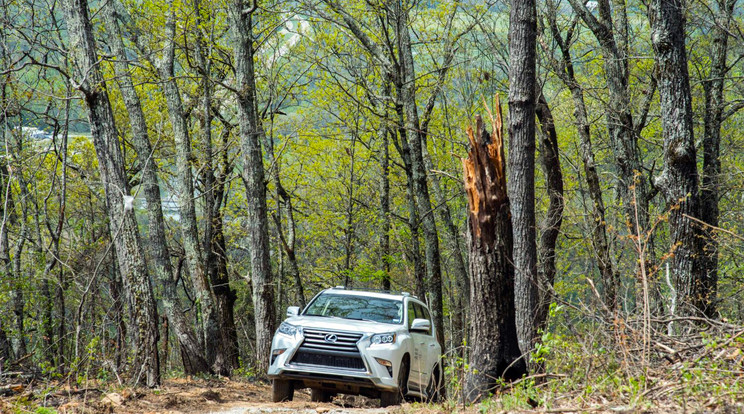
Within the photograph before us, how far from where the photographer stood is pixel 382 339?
865 cm

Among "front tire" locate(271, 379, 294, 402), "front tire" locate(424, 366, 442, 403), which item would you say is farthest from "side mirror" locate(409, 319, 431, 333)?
"front tire" locate(271, 379, 294, 402)

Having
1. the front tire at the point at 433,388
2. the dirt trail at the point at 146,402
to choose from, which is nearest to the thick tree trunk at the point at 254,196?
the dirt trail at the point at 146,402

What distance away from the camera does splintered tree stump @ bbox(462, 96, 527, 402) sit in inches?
278

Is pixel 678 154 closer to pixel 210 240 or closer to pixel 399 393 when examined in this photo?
pixel 399 393

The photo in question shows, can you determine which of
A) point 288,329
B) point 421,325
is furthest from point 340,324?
point 421,325

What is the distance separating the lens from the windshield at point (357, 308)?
9.49 m

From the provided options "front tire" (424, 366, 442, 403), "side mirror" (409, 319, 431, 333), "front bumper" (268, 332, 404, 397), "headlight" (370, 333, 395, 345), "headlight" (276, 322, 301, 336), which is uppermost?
"headlight" (276, 322, 301, 336)

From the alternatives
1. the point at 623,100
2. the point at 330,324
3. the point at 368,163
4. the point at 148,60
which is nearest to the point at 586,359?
the point at 330,324

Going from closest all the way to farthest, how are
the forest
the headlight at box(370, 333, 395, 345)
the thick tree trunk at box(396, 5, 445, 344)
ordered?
the forest
the headlight at box(370, 333, 395, 345)
the thick tree trunk at box(396, 5, 445, 344)

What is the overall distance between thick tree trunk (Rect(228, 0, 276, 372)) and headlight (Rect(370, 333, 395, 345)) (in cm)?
536

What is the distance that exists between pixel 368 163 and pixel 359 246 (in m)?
3.80

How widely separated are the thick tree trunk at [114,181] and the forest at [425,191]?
0.11 feet

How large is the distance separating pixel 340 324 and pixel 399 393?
1266mm

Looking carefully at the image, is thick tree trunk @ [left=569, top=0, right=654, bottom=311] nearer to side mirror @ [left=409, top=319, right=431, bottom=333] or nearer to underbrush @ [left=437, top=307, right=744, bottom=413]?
side mirror @ [left=409, top=319, right=431, bottom=333]
